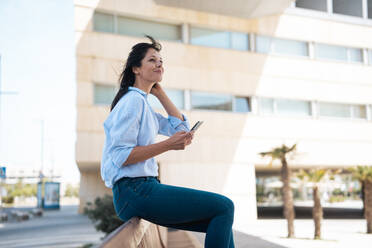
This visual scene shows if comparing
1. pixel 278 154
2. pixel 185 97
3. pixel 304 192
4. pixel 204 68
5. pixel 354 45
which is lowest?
pixel 304 192

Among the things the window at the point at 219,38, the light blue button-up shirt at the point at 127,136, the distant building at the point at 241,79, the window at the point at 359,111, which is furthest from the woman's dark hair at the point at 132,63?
the window at the point at 359,111

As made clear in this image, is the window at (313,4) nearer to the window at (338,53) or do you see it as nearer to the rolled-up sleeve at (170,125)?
the window at (338,53)

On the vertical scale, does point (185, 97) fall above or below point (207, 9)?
below

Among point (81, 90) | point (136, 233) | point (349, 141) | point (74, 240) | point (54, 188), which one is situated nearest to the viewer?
point (136, 233)

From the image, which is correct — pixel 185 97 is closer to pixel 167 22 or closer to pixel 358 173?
pixel 167 22

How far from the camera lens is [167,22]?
22.2m

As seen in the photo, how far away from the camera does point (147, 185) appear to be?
6.46 feet

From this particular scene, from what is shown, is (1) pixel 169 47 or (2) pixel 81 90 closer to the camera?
(2) pixel 81 90

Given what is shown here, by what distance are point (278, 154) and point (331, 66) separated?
8.51m

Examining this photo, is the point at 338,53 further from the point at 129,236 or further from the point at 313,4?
the point at 129,236

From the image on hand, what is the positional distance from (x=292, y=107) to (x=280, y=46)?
3.63 meters

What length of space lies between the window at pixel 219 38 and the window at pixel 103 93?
5.32 meters

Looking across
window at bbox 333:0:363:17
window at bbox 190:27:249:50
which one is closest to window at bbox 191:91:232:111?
window at bbox 190:27:249:50

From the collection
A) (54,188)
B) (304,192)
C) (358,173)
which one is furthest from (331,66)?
(304,192)
